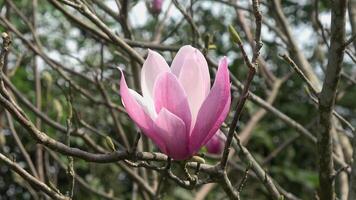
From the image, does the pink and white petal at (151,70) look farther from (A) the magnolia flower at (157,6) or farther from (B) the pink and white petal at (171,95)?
(A) the magnolia flower at (157,6)

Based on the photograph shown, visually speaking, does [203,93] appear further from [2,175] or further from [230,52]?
[2,175]

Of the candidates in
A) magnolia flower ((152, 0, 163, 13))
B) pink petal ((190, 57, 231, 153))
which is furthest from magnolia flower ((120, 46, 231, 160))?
magnolia flower ((152, 0, 163, 13))

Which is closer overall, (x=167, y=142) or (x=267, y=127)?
(x=167, y=142)

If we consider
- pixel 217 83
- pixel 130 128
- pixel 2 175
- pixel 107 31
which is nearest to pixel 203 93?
pixel 217 83

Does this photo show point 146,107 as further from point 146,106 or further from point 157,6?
point 157,6

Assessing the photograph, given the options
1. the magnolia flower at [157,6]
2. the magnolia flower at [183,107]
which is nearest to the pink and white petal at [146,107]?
the magnolia flower at [183,107]

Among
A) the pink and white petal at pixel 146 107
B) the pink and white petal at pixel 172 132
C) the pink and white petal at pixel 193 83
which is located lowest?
the pink and white petal at pixel 172 132

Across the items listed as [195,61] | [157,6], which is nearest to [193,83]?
[195,61]
